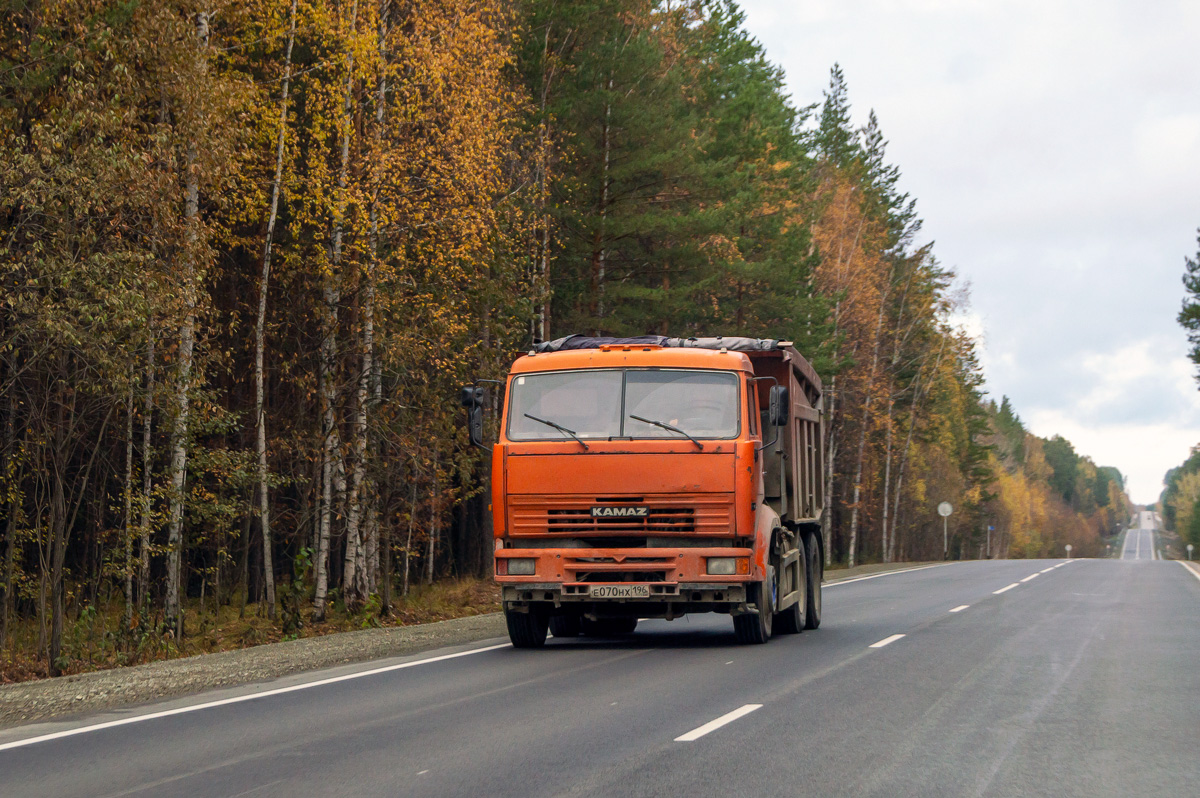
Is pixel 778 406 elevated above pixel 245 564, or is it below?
above

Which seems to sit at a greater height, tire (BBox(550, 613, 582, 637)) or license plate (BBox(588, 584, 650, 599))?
license plate (BBox(588, 584, 650, 599))

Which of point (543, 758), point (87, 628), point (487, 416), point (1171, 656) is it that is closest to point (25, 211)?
point (87, 628)

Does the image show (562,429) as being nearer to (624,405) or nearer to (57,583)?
(624,405)

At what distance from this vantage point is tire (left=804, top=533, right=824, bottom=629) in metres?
17.9

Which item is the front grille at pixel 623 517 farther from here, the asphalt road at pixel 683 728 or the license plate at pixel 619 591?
the asphalt road at pixel 683 728

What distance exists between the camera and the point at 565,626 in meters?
17.0

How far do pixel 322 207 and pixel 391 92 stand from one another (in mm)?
2972

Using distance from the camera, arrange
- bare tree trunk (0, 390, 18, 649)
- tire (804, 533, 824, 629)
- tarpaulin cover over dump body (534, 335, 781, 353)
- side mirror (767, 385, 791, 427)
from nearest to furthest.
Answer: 1. side mirror (767, 385, 791, 427)
2. tarpaulin cover over dump body (534, 335, 781, 353)
3. bare tree trunk (0, 390, 18, 649)
4. tire (804, 533, 824, 629)

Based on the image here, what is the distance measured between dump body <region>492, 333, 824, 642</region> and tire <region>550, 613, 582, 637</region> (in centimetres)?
196

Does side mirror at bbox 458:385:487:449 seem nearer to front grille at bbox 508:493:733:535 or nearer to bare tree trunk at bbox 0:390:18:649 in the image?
front grille at bbox 508:493:733:535

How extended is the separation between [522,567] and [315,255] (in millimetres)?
10282

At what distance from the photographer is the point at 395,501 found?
27906mm

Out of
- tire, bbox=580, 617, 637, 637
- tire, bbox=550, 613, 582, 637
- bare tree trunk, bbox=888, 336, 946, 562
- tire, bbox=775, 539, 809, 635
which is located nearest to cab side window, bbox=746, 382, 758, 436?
tire, bbox=775, 539, 809, 635

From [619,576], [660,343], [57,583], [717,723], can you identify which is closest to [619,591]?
[619,576]
